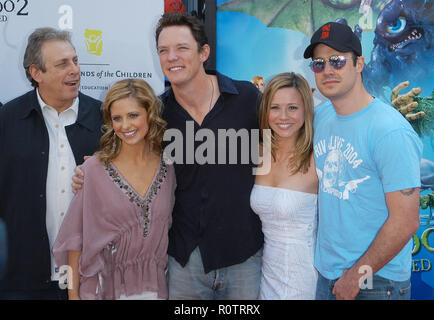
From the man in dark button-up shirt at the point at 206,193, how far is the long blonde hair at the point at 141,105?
0.09 metres

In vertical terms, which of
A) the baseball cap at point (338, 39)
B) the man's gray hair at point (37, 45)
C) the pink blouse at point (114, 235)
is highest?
the man's gray hair at point (37, 45)

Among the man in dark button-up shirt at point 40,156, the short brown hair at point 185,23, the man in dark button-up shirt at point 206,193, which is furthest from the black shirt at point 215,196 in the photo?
the man in dark button-up shirt at point 40,156

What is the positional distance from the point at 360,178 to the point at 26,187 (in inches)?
79.9

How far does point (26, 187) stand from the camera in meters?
2.48

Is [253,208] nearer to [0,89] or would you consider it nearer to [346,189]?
[346,189]

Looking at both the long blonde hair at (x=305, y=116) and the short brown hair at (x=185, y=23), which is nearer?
the long blonde hair at (x=305, y=116)

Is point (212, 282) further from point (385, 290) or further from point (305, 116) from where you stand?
point (305, 116)

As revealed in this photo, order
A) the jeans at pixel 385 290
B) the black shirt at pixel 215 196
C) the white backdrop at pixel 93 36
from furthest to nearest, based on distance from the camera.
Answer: the white backdrop at pixel 93 36, the black shirt at pixel 215 196, the jeans at pixel 385 290

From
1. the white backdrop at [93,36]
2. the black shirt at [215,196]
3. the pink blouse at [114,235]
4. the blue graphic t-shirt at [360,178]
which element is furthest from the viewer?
the white backdrop at [93,36]

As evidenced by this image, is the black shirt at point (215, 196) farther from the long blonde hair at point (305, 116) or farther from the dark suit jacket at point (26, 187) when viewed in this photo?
the dark suit jacket at point (26, 187)

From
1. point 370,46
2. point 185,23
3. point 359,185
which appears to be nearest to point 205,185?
point 359,185

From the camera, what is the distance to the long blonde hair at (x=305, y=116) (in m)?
2.20

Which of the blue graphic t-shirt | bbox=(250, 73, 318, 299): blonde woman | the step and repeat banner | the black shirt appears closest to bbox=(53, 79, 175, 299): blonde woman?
the black shirt

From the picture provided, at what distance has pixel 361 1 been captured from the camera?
3234 mm
